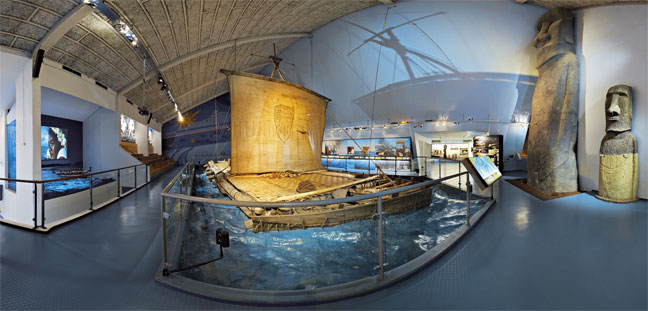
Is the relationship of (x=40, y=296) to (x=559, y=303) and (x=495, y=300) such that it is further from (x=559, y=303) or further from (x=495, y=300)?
(x=559, y=303)

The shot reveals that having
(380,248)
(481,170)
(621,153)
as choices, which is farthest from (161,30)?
(621,153)

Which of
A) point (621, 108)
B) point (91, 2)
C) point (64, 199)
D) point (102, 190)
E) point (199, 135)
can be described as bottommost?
point (64, 199)

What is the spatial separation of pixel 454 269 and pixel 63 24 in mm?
8148

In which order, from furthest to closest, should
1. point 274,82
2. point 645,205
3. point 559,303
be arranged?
point 274,82 < point 645,205 < point 559,303

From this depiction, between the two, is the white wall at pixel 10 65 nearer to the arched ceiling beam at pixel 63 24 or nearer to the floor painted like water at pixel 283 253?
the arched ceiling beam at pixel 63 24

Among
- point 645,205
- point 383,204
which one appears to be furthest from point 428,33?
point 383,204

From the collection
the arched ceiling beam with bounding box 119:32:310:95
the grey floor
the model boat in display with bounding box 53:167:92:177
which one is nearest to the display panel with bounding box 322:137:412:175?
the grey floor

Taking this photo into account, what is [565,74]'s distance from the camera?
509 cm

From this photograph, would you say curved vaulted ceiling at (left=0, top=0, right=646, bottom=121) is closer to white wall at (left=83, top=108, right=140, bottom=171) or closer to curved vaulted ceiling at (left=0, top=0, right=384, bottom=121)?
curved vaulted ceiling at (left=0, top=0, right=384, bottom=121)

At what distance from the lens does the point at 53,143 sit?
877 cm

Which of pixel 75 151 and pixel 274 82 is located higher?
pixel 274 82

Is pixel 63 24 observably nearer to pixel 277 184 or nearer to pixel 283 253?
pixel 277 184

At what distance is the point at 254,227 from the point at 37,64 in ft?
22.8

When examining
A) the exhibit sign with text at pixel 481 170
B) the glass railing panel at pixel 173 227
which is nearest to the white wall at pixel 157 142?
the glass railing panel at pixel 173 227
